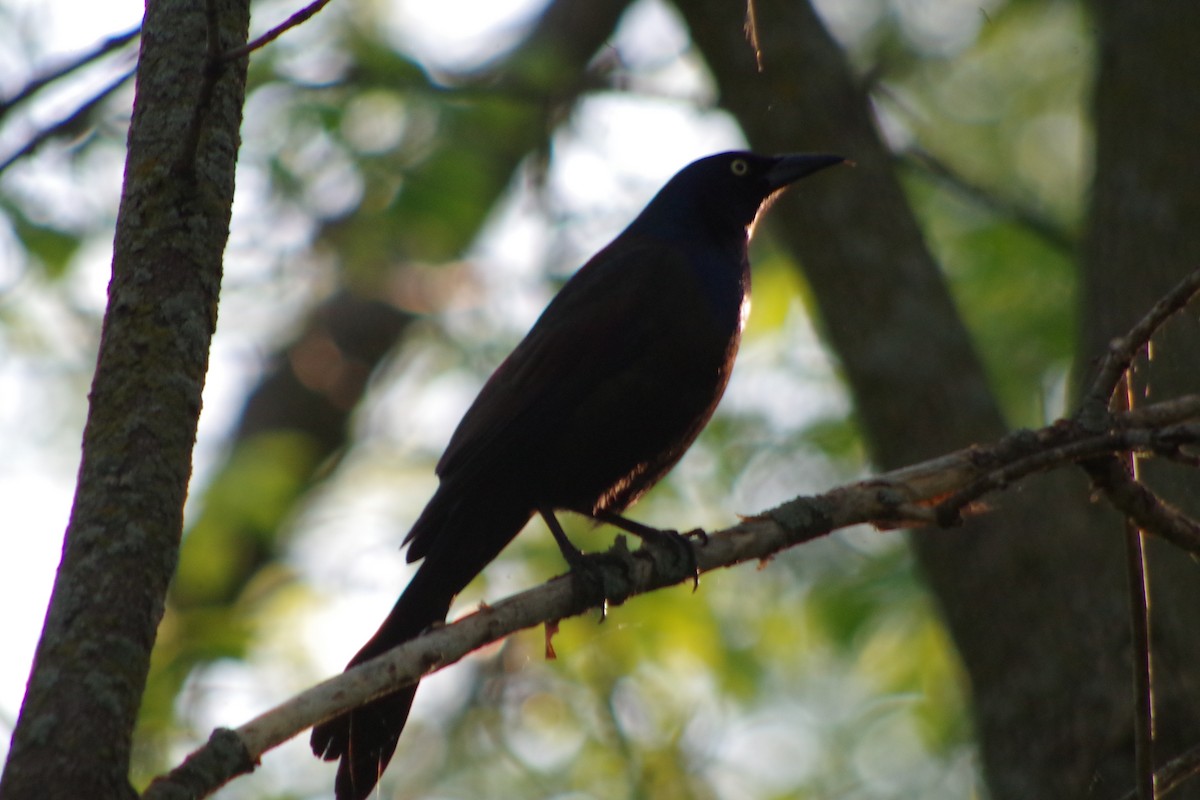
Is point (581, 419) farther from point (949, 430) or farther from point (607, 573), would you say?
point (949, 430)

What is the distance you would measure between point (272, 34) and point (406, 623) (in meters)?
1.80

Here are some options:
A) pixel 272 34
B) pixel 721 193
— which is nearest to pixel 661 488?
pixel 721 193

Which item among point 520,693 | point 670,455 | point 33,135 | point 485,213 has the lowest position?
point 670,455

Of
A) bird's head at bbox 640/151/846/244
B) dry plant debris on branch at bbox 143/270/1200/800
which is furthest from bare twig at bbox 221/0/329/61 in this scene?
bird's head at bbox 640/151/846/244

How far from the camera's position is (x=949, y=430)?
4055 mm

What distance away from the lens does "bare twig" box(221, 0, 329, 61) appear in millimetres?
2064

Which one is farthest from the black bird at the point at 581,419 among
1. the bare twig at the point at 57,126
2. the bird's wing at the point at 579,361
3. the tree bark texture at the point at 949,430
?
the bare twig at the point at 57,126

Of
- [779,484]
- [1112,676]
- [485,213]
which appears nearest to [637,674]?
[779,484]

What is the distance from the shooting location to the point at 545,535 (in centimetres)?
Answer: 605

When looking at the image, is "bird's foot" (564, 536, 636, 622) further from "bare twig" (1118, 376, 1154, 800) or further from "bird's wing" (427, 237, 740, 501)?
"bare twig" (1118, 376, 1154, 800)

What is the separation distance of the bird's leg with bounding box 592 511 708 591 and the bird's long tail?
12.1 inches

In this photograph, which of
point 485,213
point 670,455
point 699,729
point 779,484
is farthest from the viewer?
point 485,213

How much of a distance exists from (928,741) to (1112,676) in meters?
3.30

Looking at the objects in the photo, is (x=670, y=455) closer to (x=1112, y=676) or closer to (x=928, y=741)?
(x=1112, y=676)
